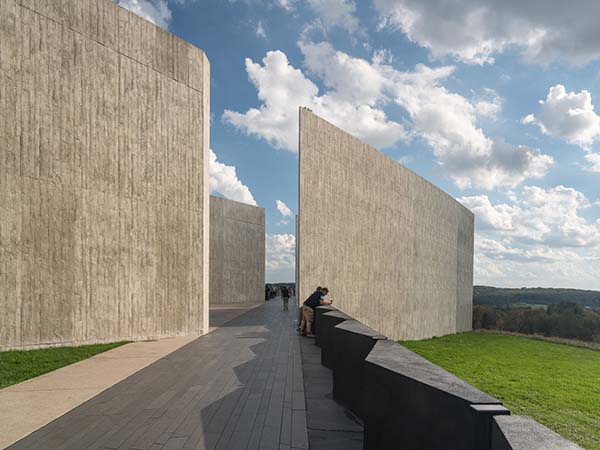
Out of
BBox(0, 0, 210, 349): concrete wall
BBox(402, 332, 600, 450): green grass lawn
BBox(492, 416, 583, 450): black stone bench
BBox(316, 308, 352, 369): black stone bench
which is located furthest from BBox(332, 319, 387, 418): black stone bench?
BBox(0, 0, 210, 349): concrete wall

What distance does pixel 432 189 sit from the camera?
2361 centimetres

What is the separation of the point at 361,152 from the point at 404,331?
8625 millimetres

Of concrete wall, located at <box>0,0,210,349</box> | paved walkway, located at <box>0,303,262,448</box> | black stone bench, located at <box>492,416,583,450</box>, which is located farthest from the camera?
concrete wall, located at <box>0,0,210,349</box>

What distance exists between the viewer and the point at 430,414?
2.42 metres

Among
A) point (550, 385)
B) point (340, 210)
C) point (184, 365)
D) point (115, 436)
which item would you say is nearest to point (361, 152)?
point (340, 210)

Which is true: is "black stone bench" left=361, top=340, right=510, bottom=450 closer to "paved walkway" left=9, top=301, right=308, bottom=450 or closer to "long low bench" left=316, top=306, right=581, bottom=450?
"long low bench" left=316, top=306, right=581, bottom=450

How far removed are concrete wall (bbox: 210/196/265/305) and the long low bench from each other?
2203 centimetres

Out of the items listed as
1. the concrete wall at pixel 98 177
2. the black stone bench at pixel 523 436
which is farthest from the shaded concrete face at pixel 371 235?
the black stone bench at pixel 523 436

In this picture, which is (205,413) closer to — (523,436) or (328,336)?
(328,336)

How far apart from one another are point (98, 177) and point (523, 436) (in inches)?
382

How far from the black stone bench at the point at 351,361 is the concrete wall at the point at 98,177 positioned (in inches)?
244

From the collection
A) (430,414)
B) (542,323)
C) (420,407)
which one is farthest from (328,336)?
(542,323)

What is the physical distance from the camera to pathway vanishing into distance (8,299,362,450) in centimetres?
391

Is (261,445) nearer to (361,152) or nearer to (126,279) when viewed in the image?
(126,279)
